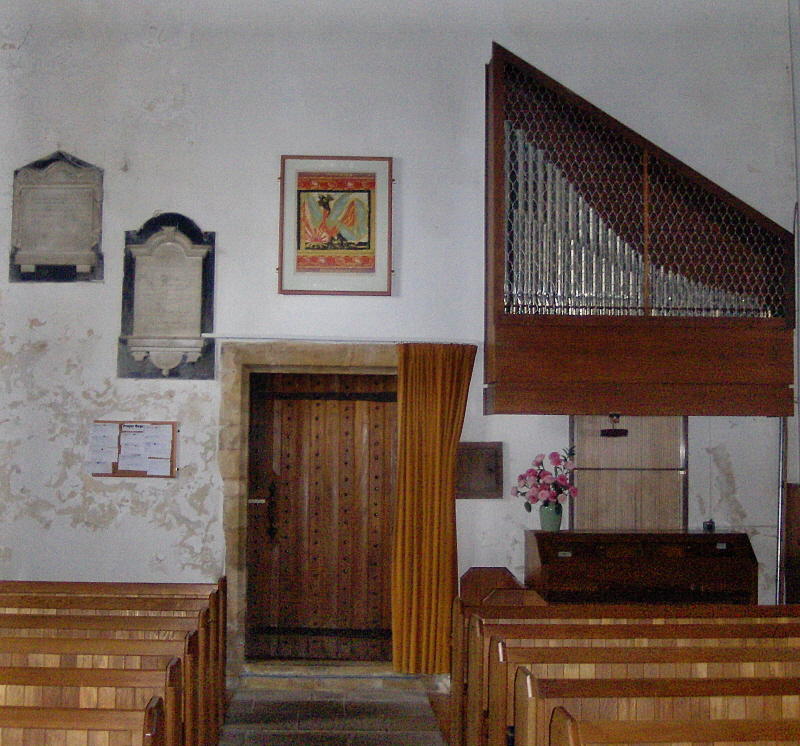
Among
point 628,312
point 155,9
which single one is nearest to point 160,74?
point 155,9

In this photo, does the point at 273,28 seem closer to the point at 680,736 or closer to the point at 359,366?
the point at 359,366

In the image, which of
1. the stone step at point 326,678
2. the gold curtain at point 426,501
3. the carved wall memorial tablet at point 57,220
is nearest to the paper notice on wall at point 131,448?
the carved wall memorial tablet at point 57,220

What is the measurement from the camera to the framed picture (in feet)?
17.3

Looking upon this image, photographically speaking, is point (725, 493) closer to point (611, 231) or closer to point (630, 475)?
point (630, 475)

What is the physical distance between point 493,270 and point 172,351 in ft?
7.00

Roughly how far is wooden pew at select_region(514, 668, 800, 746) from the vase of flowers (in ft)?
8.75

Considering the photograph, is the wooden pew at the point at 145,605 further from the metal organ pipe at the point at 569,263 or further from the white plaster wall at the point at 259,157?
the metal organ pipe at the point at 569,263

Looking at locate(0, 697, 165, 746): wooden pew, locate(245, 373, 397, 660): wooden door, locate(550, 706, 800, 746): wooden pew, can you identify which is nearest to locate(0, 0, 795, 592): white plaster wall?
locate(245, 373, 397, 660): wooden door

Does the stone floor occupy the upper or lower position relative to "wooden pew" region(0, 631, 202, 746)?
lower

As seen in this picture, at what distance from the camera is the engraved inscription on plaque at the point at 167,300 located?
17.0 ft

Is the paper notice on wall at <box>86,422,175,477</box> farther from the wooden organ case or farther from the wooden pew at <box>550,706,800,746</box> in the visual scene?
the wooden pew at <box>550,706,800,746</box>

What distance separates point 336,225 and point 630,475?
2516 mm

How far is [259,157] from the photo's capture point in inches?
209

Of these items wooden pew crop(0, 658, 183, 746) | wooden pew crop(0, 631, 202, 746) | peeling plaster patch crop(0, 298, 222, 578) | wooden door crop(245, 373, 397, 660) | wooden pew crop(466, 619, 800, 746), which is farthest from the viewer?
wooden door crop(245, 373, 397, 660)
